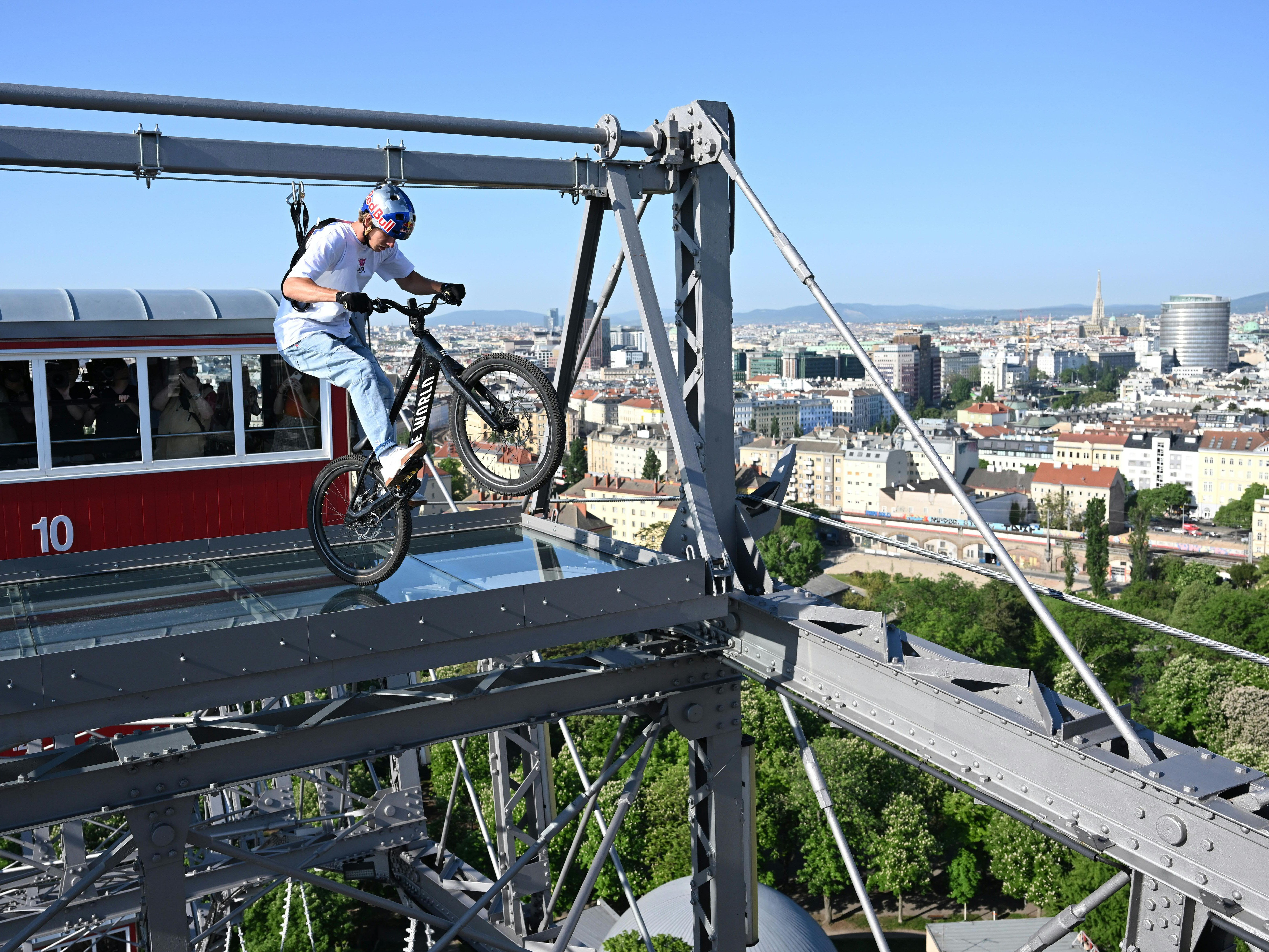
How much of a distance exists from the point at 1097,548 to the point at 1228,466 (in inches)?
1345

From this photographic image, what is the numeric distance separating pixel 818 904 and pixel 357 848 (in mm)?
15811

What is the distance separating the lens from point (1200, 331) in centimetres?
18775

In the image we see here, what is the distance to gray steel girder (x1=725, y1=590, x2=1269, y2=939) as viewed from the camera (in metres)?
3.41

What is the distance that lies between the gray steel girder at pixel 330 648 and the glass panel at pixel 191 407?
4.63m

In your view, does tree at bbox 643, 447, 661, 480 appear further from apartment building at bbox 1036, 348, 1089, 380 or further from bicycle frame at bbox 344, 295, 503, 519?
apartment building at bbox 1036, 348, 1089, 380

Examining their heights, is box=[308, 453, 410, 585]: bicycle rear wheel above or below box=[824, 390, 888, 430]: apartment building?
above

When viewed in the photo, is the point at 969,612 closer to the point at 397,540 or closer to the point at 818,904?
the point at 818,904

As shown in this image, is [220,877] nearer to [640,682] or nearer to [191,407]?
[191,407]

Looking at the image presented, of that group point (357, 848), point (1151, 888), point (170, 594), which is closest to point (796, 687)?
point (1151, 888)

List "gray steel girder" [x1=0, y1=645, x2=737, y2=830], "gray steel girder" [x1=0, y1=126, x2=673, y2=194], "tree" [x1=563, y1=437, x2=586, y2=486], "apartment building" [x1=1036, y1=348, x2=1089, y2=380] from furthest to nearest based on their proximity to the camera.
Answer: "apartment building" [x1=1036, y1=348, x2=1089, y2=380] < "tree" [x1=563, y1=437, x2=586, y2=486] < "gray steel girder" [x1=0, y1=126, x2=673, y2=194] < "gray steel girder" [x1=0, y1=645, x2=737, y2=830]

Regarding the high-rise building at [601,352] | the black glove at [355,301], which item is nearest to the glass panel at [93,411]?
the black glove at [355,301]

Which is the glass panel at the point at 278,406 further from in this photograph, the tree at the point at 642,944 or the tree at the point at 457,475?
the tree at the point at 457,475

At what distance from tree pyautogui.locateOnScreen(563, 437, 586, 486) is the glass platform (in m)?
58.1

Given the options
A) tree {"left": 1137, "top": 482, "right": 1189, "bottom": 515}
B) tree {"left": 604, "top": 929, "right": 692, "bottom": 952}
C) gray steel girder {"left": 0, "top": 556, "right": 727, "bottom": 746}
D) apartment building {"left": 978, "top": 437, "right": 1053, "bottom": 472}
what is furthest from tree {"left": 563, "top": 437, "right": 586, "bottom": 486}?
gray steel girder {"left": 0, "top": 556, "right": 727, "bottom": 746}
